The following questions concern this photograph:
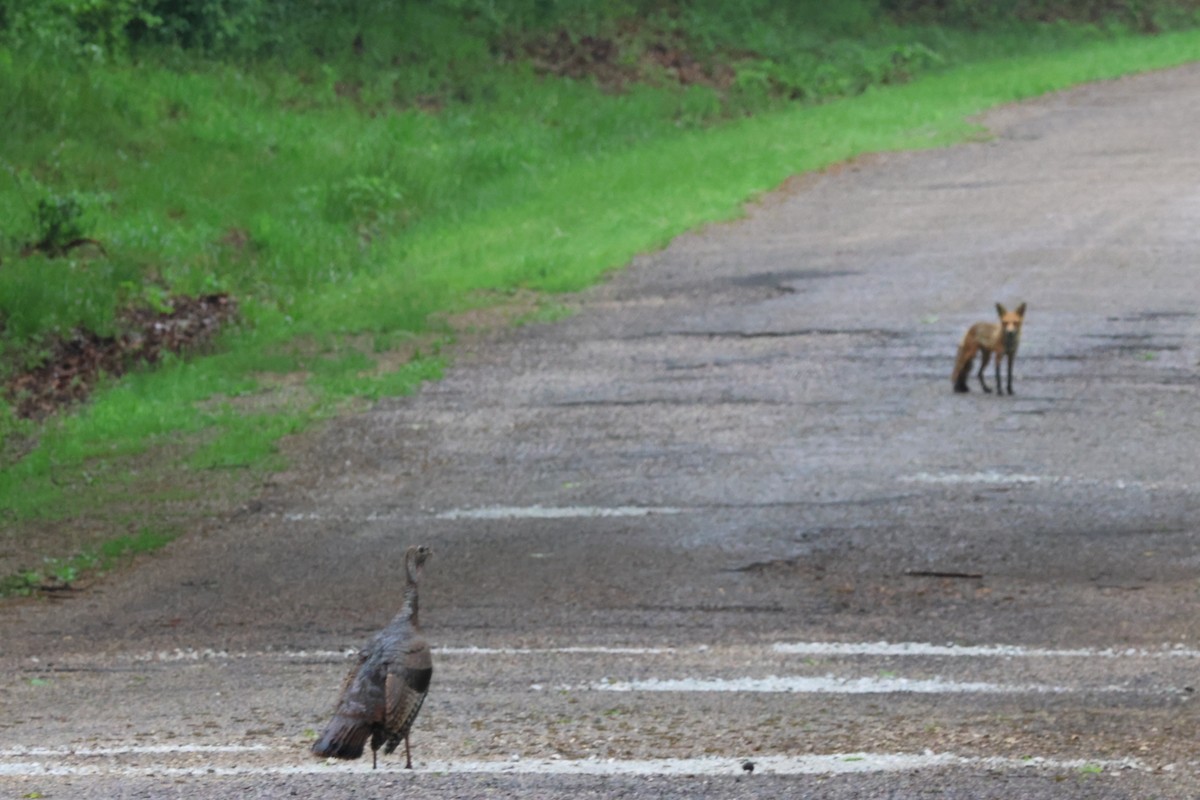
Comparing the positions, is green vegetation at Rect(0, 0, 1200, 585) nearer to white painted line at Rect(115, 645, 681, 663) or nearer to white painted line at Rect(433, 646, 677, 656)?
white painted line at Rect(115, 645, 681, 663)

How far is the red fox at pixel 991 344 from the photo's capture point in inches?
535

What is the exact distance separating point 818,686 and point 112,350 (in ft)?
34.4

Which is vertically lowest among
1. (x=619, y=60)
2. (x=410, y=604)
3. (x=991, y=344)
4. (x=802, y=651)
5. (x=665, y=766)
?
(x=802, y=651)

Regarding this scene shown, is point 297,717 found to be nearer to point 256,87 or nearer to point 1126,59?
point 256,87

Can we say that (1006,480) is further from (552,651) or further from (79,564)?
(79,564)

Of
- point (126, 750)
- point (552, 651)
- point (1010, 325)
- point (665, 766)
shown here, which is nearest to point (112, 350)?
point (1010, 325)

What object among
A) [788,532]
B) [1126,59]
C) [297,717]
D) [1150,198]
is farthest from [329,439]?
[1126,59]

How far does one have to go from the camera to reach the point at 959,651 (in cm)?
874

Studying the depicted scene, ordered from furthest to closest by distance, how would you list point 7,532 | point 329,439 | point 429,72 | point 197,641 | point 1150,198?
point 429,72 < point 1150,198 < point 329,439 < point 7,532 < point 197,641

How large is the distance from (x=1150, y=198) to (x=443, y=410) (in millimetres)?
10829

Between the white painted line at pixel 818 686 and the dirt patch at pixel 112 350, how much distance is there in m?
8.48

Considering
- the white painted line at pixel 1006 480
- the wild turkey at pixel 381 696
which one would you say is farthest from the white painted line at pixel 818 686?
the white painted line at pixel 1006 480

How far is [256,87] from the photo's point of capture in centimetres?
2630

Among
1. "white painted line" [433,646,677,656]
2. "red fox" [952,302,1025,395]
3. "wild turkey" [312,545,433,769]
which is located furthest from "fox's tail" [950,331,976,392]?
"wild turkey" [312,545,433,769]
